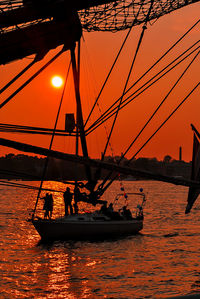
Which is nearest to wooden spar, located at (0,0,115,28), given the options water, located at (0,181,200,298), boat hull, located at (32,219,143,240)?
water, located at (0,181,200,298)

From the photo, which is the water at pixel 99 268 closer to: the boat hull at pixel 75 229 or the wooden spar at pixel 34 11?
the boat hull at pixel 75 229

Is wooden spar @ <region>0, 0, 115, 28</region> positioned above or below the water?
above

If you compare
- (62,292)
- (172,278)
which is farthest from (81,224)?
(62,292)

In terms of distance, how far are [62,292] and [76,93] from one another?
64.5ft

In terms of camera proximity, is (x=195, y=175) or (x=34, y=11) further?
(x=34, y=11)

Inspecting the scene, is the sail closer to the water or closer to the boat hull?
the water

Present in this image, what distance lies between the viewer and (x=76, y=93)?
11219 millimetres

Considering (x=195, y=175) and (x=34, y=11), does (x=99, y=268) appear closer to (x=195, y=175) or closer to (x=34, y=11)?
(x=195, y=175)

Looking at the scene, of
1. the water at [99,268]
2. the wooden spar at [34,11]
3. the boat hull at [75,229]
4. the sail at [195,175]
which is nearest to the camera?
the sail at [195,175]

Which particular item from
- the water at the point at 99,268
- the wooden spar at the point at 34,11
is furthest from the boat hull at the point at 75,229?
the wooden spar at the point at 34,11

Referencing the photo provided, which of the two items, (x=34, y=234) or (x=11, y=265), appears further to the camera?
(x=34, y=234)

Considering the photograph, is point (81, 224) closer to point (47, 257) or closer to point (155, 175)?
point (47, 257)

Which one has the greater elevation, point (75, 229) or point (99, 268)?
point (75, 229)

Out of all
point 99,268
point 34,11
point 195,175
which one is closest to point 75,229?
point 99,268
